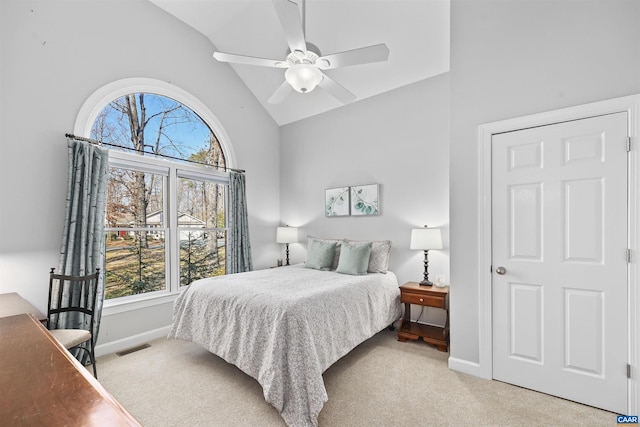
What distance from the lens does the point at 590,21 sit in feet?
6.95

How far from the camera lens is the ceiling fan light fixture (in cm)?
237

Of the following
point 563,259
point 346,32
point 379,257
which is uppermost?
point 346,32

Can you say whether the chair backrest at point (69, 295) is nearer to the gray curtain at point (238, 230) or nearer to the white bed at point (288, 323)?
the white bed at point (288, 323)

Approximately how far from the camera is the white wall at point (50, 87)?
255cm

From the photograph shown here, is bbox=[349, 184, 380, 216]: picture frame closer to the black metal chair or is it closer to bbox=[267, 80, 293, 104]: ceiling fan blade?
bbox=[267, 80, 293, 104]: ceiling fan blade

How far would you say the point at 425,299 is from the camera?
10.4 feet

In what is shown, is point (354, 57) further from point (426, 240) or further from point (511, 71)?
point (426, 240)

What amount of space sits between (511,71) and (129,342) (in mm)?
4531

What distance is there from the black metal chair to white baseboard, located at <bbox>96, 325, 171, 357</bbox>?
11.6 inches

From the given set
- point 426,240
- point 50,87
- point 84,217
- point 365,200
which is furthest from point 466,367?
point 50,87

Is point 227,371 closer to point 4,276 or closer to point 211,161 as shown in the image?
point 4,276

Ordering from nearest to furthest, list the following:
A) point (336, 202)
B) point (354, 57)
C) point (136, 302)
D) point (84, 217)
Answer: point (354, 57)
point (84, 217)
point (136, 302)
point (336, 202)

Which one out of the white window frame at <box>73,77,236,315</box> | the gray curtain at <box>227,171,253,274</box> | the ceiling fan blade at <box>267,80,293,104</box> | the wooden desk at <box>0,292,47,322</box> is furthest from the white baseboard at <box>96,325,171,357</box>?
the ceiling fan blade at <box>267,80,293,104</box>

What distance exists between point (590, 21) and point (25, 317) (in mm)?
3987
